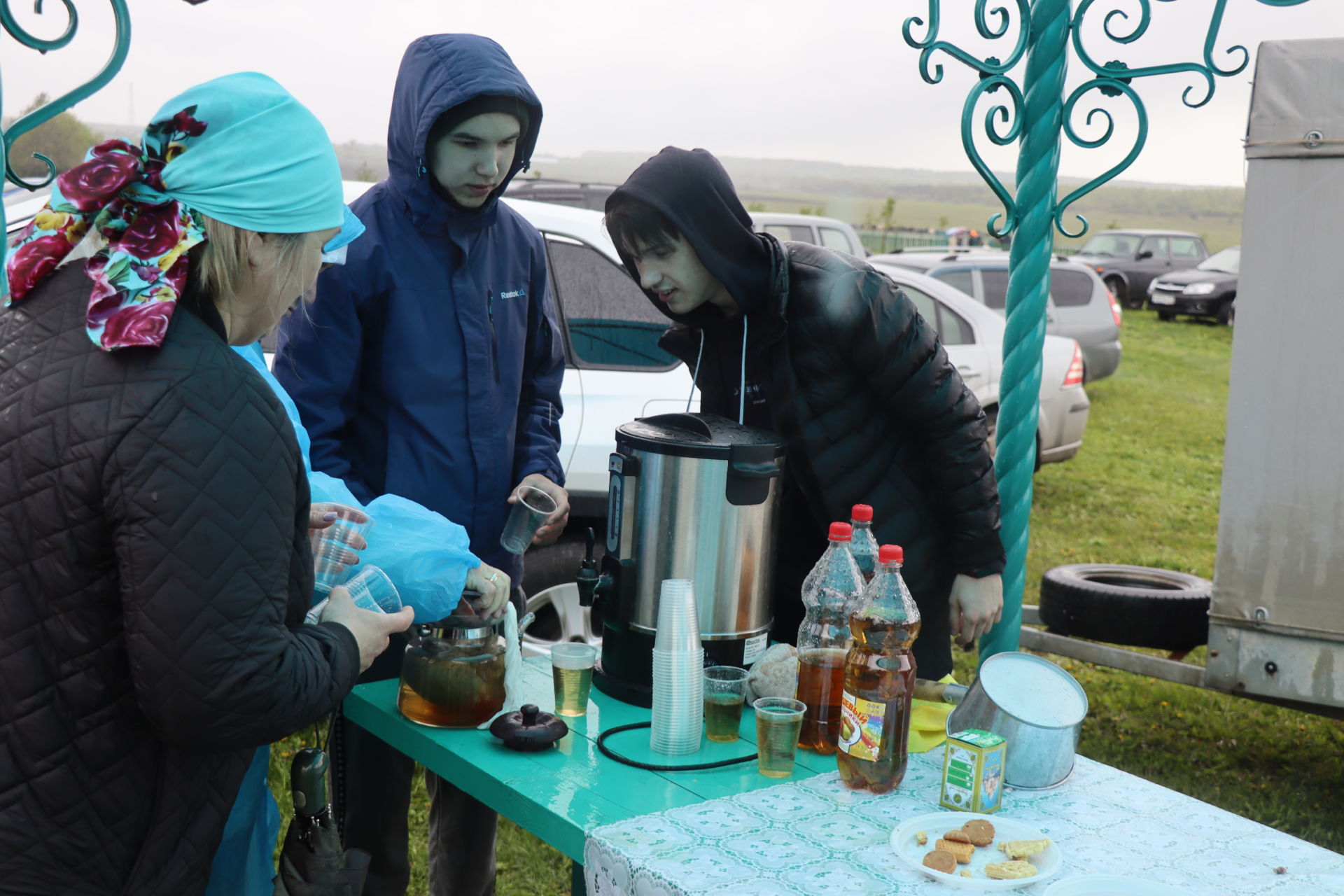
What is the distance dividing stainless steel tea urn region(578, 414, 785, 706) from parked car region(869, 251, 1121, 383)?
445 inches

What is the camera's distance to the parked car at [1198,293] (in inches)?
883

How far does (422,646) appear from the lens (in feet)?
6.93

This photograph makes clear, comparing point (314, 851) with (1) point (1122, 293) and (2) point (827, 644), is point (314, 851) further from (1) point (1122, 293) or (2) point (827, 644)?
(1) point (1122, 293)

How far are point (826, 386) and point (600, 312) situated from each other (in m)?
2.07

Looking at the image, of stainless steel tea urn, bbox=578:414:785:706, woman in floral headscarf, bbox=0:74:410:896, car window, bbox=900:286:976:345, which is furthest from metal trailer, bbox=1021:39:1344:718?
car window, bbox=900:286:976:345

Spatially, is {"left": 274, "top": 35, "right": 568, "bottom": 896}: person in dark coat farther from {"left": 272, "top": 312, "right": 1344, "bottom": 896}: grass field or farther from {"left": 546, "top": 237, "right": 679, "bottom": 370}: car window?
{"left": 546, "top": 237, "right": 679, "bottom": 370}: car window

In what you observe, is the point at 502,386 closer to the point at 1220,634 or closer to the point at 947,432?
the point at 947,432

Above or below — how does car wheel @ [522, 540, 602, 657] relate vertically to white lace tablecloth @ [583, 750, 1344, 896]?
below

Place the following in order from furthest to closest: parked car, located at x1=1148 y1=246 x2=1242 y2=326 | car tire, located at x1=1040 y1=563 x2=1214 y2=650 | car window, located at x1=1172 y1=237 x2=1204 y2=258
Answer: car window, located at x1=1172 y1=237 x2=1204 y2=258, parked car, located at x1=1148 y1=246 x2=1242 y2=326, car tire, located at x1=1040 y1=563 x2=1214 y2=650

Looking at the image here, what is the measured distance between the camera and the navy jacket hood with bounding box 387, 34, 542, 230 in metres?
2.40

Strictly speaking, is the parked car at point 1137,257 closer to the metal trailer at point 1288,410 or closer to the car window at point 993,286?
the car window at point 993,286

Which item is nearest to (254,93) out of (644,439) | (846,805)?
(644,439)

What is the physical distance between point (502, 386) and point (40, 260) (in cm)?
127

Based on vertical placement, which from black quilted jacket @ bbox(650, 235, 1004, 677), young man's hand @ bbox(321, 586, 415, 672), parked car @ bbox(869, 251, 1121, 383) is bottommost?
young man's hand @ bbox(321, 586, 415, 672)
